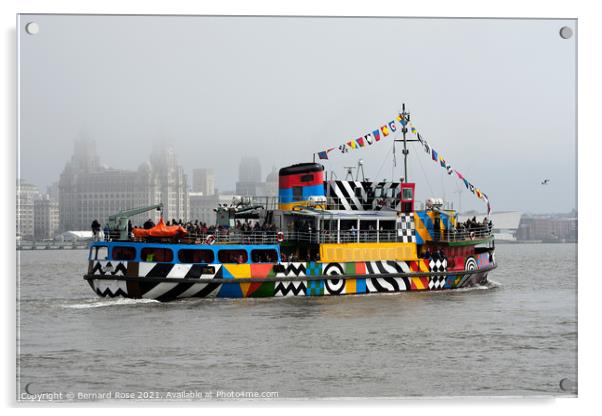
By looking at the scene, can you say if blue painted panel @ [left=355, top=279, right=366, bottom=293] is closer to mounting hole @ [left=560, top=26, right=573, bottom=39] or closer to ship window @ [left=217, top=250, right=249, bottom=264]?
ship window @ [left=217, top=250, right=249, bottom=264]

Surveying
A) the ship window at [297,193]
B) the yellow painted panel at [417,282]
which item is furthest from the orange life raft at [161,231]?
the yellow painted panel at [417,282]

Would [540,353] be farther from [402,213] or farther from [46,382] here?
[402,213]

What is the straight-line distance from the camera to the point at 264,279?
3184cm

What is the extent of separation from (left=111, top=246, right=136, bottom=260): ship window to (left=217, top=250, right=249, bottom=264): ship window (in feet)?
8.63

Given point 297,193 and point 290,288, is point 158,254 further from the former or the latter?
point 297,193

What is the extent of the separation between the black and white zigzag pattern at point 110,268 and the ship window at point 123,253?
0.45 m

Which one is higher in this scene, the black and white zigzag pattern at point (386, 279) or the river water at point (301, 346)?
the black and white zigzag pattern at point (386, 279)

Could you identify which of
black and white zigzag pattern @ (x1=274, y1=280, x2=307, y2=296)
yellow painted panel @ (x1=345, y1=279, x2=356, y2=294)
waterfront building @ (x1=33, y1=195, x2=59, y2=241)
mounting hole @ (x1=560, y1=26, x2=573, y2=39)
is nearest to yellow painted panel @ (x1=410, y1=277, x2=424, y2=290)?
yellow painted panel @ (x1=345, y1=279, x2=356, y2=294)

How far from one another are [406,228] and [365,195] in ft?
7.04

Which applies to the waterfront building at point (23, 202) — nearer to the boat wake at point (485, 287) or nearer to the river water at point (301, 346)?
the river water at point (301, 346)

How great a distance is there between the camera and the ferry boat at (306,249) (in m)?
30.9

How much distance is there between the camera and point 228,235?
32.0 metres

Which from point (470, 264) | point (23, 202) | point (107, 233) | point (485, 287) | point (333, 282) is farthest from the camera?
point (485, 287)

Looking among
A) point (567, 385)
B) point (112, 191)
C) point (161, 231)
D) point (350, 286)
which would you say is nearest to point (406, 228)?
point (350, 286)
